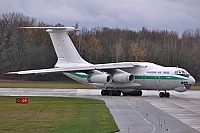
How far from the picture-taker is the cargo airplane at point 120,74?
138 ft

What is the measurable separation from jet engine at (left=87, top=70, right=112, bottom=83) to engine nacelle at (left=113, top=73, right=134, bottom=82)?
52 cm

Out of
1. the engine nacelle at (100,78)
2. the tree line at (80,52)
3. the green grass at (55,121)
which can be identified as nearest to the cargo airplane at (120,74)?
the engine nacelle at (100,78)

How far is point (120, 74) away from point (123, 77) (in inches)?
22.8

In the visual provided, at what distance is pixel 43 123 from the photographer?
2031 centimetres

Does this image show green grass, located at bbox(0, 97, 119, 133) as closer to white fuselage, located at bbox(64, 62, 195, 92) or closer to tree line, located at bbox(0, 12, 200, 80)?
white fuselage, located at bbox(64, 62, 195, 92)

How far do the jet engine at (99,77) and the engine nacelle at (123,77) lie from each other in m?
0.52

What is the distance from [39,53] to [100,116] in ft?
183

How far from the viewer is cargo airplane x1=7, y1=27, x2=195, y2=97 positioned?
42.2m

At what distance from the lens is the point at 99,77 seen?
44344mm

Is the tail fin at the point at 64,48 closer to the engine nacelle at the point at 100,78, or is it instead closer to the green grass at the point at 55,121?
the engine nacelle at the point at 100,78

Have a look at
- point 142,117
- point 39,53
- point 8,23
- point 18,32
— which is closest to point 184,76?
point 142,117

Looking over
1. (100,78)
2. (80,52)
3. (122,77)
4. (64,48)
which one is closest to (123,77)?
(122,77)

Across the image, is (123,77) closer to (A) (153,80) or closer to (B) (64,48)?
(A) (153,80)

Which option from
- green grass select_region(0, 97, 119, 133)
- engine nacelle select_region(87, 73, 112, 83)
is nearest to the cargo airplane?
engine nacelle select_region(87, 73, 112, 83)
